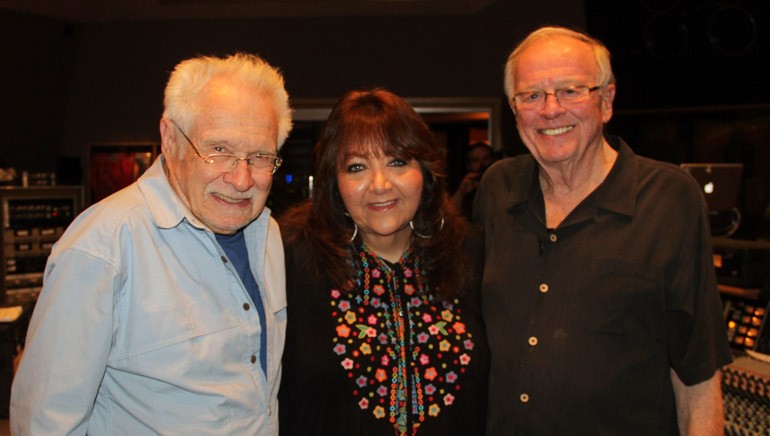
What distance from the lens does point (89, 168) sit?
780 centimetres

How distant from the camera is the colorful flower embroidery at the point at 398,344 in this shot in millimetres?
1942

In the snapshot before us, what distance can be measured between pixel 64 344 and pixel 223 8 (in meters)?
6.48

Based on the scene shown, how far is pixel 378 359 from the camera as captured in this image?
1.97 meters

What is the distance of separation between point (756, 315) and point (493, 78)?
4935 millimetres

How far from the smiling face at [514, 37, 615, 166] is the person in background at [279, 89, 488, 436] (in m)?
0.38

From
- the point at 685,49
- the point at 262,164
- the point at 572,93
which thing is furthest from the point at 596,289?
the point at 685,49

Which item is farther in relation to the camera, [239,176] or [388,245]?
[388,245]

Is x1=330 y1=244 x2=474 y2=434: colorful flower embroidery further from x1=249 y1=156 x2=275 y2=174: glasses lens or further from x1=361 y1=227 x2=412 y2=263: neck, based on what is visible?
x1=249 y1=156 x2=275 y2=174: glasses lens

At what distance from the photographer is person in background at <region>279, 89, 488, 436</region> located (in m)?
1.95

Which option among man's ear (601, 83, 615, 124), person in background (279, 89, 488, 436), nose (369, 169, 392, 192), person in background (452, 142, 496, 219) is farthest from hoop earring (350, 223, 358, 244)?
person in background (452, 142, 496, 219)

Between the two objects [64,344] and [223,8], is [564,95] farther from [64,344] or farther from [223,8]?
[223,8]

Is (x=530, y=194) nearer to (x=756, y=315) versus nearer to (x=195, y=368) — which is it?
(x=195, y=368)

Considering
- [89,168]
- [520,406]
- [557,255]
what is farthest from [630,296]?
[89,168]

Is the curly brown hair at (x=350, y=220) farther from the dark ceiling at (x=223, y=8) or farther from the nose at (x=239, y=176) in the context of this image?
the dark ceiling at (x=223, y=8)
